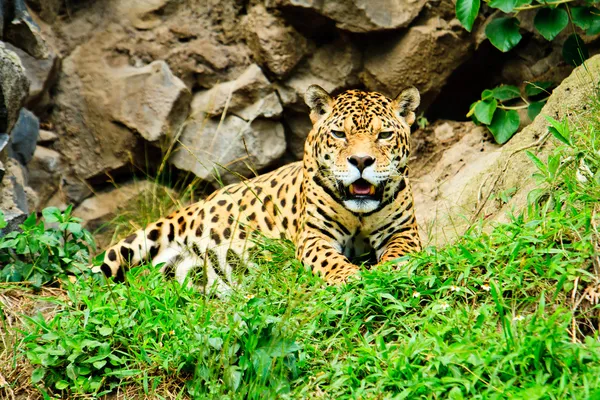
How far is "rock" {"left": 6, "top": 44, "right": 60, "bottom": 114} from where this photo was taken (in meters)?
9.12

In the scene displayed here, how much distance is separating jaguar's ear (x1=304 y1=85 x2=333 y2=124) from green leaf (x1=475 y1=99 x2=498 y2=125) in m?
2.18

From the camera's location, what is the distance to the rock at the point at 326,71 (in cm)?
997

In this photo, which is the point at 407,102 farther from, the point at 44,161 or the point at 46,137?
the point at 46,137

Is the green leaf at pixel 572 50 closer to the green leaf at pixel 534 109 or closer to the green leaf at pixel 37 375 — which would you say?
the green leaf at pixel 534 109

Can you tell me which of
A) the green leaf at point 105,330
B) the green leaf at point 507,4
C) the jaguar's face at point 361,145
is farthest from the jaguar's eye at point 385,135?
the green leaf at point 105,330

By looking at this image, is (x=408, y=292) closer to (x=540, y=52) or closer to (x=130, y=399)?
(x=130, y=399)

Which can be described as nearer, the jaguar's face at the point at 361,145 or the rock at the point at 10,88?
the jaguar's face at the point at 361,145

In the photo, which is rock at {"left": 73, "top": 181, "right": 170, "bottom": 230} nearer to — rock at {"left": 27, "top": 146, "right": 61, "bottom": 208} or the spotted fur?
rock at {"left": 27, "top": 146, "right": 61, "bottom": 208}

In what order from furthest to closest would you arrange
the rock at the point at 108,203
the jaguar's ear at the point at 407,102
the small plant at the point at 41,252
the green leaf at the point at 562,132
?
the rock at the point at 108,203
the jaguar's ear at the point at 407,102
the small plant at the point at 41,252
the green leaf at the point at 562,132

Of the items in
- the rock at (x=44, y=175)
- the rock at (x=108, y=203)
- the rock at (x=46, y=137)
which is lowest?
the rock at (x=108, y=203)

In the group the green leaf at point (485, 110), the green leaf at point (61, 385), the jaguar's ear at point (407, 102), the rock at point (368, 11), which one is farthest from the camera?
the rock at point (368, 11)

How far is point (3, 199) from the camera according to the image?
7332 mm

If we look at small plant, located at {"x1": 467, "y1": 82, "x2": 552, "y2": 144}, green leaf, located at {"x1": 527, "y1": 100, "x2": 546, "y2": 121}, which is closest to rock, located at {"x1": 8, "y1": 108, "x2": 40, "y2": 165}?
small plant, located at {"x1": 467, "y1": 82, "x2": 552, "y2": 144}

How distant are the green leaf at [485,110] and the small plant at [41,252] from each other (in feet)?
14.6
